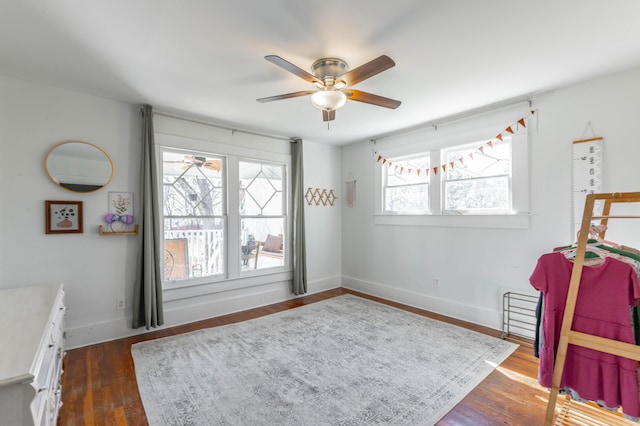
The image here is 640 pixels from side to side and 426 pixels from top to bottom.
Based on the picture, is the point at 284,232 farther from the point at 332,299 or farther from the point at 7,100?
the point at 7,100

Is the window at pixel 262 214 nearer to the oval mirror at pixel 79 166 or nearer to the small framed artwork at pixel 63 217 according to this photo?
the oval mirror at pixel 79 166

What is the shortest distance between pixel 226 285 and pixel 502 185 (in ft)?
11.6

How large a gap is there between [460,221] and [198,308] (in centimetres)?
337

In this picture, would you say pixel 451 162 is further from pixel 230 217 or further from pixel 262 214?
pixel 230 217

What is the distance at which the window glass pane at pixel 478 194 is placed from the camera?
3295 millimetres

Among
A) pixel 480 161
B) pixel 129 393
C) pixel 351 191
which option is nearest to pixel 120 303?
pixel 129 393

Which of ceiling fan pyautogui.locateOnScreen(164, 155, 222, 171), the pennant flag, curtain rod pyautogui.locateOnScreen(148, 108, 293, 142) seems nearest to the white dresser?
ceiling fan pyautogui.locateOnScreen(164, 155, 222, 171)

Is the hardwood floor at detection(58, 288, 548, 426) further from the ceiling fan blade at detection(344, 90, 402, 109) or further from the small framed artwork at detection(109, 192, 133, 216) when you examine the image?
the ceiling fan blade at detection(344, 90, 402, 109)

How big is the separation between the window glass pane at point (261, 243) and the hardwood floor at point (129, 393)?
1700 millimetres

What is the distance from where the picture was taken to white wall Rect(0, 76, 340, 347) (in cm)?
260

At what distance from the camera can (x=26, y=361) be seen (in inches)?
44.6

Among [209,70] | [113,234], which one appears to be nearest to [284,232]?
[113,234]

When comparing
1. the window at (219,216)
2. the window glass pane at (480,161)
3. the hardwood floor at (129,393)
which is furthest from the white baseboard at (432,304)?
the window glass pane at (480,161)

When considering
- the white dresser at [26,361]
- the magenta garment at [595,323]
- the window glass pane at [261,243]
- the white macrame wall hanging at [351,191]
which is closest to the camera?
the white dresser at [26,361]
